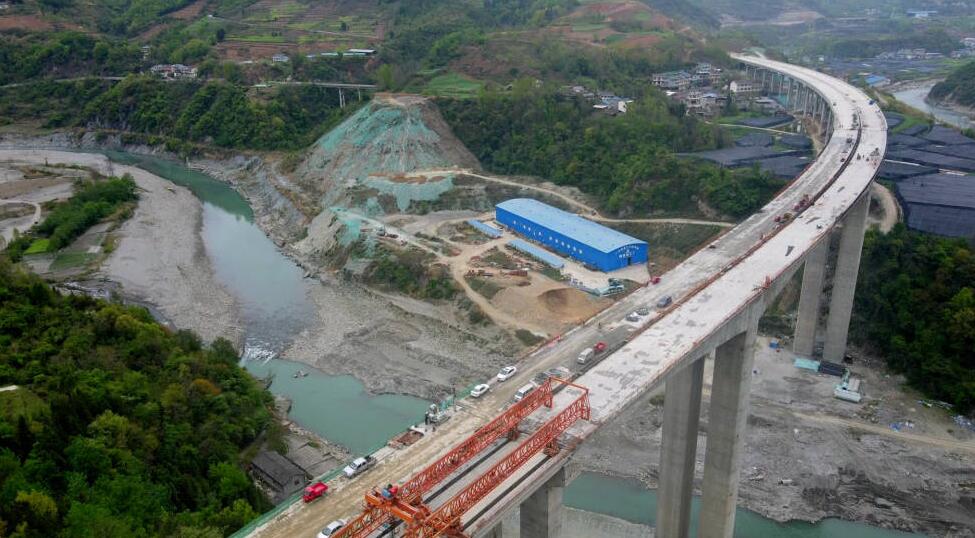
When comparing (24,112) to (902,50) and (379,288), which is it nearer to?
(379,288)

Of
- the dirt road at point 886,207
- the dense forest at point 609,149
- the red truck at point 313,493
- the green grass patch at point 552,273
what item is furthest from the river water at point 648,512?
the dense forest at point 609,149

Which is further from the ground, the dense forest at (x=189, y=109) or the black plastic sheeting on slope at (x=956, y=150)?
the black plastic sheeting on slope at (x=956, y=150)

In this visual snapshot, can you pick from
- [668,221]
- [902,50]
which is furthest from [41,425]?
[902,50]

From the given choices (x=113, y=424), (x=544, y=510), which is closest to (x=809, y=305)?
(x=544, y=510)

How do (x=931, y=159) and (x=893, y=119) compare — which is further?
(x=893, y=119)

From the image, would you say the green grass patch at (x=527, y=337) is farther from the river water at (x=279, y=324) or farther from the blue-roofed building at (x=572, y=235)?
the blue-roofed building at (x=572, y=235)

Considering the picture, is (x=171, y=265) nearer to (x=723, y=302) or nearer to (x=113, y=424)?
(x=113, y=424)
